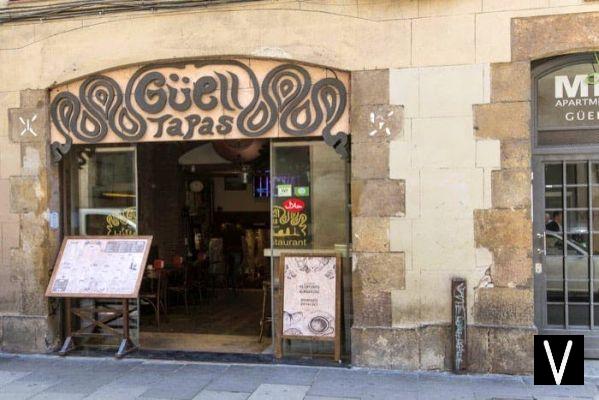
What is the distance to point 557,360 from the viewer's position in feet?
13.7

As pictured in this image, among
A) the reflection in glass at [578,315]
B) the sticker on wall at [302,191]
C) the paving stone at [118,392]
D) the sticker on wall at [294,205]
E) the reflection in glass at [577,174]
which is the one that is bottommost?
the paving stone at [118,392]

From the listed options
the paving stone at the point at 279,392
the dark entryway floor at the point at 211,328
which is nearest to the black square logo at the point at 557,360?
the paving stone at the point at 279,392

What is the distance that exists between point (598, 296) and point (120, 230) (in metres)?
6.13

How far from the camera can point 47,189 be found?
7633 millimetres

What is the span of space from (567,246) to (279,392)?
369 cm

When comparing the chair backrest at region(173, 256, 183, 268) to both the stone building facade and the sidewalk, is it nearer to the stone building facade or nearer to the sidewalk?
the sidewalk

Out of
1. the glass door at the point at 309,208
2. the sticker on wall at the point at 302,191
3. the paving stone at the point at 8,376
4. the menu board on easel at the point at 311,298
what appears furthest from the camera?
the sticker on wall at the point at 302,191

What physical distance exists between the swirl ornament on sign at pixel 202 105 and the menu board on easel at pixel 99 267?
49.3 inches

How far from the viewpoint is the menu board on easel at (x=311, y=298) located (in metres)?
6.95

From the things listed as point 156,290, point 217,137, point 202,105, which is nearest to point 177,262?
point 156,290

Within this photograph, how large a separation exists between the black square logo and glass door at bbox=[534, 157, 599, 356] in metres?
2.61

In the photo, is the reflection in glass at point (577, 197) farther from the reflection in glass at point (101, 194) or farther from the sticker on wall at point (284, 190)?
the reflection in glass at point (101, 194)

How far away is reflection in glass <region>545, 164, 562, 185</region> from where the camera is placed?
6770mm

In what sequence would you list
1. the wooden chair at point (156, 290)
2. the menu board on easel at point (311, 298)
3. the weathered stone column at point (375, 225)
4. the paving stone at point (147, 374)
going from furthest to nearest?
the wooden chair at point (156, 290), the menu board on easel at point (311, 298), the weathered stone column at point (375, 225), the paving stone at point (147, 374)
